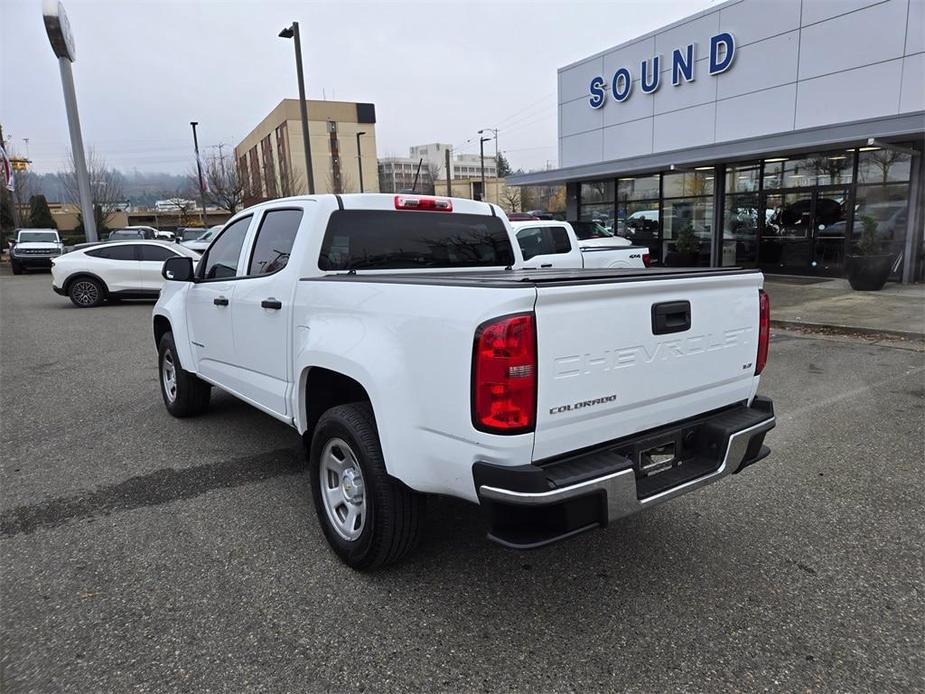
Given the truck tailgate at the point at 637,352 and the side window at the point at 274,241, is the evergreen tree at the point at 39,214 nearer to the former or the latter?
the side window at the point at 274,241

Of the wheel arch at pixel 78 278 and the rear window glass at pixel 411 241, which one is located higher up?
the rear window glass at pixel 411 241

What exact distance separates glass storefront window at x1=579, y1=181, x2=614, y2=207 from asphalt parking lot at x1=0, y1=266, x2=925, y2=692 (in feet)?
55.4

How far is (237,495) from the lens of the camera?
4.12 metres

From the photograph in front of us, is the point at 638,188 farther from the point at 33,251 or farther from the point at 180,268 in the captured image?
the point at 33,251

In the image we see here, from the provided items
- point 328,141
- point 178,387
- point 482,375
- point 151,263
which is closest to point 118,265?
point 151,263

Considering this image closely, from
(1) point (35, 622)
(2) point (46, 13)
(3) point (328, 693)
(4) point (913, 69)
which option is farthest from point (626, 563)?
(2) point (46, 13)

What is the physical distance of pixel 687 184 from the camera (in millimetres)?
18469

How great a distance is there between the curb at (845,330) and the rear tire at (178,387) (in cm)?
861

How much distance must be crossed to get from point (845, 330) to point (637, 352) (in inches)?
327

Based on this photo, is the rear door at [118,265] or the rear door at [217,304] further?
the rear door at [118,265]

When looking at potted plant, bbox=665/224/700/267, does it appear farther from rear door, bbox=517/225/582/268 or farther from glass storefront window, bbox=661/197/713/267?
rear door, bbox=517/225/582/268

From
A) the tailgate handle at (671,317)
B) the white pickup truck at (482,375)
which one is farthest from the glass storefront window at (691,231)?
the tailgate handle at (671,317)

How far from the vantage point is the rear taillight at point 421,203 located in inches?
157

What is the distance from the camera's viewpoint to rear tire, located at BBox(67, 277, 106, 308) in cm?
1483
